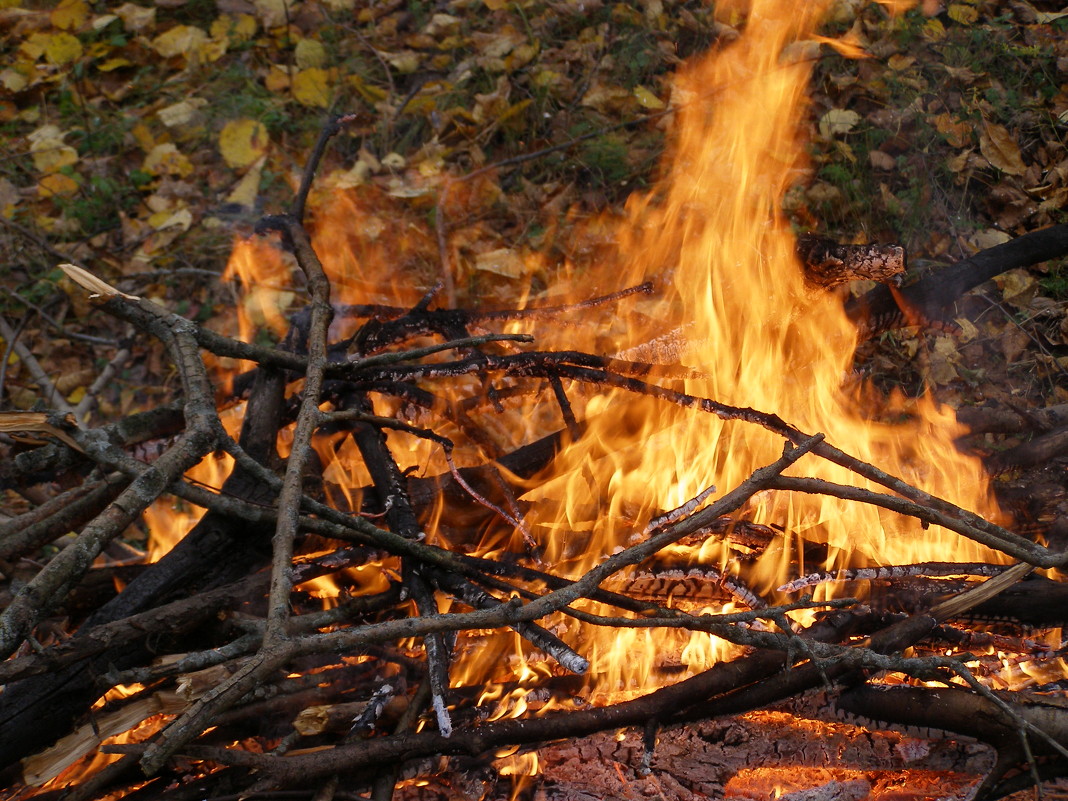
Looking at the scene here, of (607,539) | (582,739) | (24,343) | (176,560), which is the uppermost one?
(24,343)

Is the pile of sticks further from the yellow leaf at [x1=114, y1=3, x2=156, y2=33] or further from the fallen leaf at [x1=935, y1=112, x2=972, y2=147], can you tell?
the yellow leaf at [x1=114, y1=3, x2=156, y2=33]

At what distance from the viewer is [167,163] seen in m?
Answer: 4.32

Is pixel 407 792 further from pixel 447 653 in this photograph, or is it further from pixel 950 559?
pixel 950 559

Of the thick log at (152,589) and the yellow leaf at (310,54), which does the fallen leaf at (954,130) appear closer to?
the thick log at (152,589)

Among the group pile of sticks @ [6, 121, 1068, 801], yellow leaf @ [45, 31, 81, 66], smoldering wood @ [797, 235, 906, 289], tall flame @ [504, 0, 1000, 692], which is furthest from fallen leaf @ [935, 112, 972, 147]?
yellow leaf @ [45, 31, 81, 66]

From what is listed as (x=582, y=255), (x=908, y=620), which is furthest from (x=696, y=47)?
(x=908, y=620)

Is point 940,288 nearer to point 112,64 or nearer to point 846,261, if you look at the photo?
point 846,261

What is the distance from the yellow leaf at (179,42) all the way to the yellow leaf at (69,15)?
46 cm

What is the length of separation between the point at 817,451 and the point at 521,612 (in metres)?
0.89

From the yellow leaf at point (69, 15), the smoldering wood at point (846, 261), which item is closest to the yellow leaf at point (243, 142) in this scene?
the yellow leaf at point (69, 15)

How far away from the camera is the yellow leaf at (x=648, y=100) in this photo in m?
4.09

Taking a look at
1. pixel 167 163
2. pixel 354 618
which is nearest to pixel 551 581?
pixel 354 618

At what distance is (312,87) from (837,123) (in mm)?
2699

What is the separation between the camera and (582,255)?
377 centimetres
